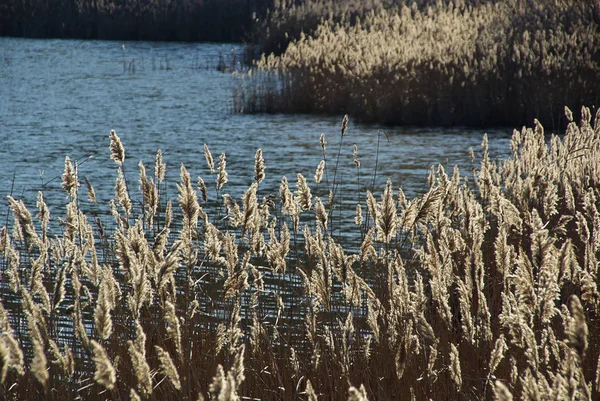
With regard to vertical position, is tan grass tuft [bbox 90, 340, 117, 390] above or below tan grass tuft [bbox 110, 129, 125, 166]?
below

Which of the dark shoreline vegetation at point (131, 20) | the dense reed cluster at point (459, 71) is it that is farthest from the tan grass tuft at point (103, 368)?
the dark shoreline vegetation at point (131, 20)

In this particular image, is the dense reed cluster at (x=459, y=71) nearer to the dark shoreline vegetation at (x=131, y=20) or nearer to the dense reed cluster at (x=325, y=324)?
the dense reed cluster at (x=325, y=324)

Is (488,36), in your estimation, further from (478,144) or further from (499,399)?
(499,399)

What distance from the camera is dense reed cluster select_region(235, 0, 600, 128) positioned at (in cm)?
1251

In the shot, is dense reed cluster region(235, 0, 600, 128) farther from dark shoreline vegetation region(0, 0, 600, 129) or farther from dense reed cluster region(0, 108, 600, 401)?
dense reed cluster region(0, 108, 600, 401)

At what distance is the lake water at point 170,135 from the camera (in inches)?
357

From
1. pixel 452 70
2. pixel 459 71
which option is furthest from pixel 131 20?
pixel 452 70

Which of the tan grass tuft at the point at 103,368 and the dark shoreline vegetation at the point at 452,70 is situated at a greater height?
the dark shoreline vegetation at the point at 452,70

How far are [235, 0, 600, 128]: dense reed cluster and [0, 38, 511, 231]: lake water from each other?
1.55ft

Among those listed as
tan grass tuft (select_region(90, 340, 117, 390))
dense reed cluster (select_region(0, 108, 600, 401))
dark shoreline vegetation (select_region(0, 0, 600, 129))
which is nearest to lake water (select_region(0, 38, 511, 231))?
dark shoreline vegetation (select_region(0, 0, 600, 129))

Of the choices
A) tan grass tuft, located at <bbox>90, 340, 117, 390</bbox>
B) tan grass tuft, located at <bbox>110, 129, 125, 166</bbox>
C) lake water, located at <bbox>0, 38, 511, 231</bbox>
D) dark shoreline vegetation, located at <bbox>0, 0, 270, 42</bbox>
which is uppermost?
dark shoreline vegetation, located at <bbox>0, 0, 270, 42</bbox>

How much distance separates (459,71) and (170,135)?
456 cm

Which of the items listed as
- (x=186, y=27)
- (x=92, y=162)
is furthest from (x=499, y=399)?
(x=186, y=27)

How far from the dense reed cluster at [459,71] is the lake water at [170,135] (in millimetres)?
471
